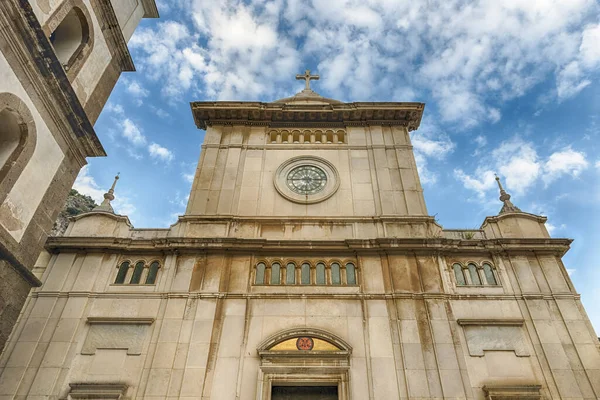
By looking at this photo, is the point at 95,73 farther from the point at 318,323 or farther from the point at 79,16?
the point at 318,323

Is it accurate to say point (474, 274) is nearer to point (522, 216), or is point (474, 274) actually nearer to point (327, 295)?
point (522, 216)

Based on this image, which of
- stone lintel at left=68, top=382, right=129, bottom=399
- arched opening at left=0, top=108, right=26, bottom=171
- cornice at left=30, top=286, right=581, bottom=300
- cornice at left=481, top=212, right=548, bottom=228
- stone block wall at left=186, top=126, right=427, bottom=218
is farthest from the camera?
stone block wall at left=186, top=126, right=427, bottom=218

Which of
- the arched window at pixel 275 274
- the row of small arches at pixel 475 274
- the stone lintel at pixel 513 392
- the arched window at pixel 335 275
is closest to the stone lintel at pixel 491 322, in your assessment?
the row of small arches at pixel 475 274

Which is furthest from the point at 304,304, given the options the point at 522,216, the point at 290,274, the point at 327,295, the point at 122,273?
the point at 522,216

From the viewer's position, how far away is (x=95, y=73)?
14.6m

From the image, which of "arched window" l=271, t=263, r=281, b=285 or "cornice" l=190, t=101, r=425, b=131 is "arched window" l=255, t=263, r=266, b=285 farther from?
"cornice" l=190, t=101, r=425, b=131

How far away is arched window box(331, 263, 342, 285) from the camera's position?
1608 centimetres

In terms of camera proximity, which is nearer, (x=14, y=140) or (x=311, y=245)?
(x=14, y=140)

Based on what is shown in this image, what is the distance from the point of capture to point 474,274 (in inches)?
645

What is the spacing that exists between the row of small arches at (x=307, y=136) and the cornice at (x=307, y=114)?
589 mm

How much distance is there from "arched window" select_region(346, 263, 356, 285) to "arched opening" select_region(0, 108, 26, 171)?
12316 mm

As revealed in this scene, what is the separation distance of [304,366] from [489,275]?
8792 mm

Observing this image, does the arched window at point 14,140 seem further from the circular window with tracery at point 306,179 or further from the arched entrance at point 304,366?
the circular window with tracery at point 306,179

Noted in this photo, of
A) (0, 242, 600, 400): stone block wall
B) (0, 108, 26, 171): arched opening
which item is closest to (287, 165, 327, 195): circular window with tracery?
(0, 242, 600, 400): stone block wall
